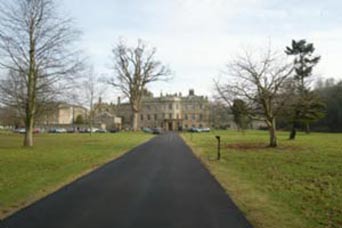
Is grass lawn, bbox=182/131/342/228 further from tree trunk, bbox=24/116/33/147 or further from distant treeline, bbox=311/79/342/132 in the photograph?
distant treeline, bbox=311/79/342/132

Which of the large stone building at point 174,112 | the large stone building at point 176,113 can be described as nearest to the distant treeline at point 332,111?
the large stone building at point 176,113

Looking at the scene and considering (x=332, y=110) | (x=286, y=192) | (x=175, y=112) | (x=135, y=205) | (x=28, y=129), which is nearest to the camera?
(x=135, y=205)

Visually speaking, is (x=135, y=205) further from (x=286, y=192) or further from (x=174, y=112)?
(x=174, y=112)

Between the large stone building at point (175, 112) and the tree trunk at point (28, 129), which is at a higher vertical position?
the large stone building at point (175, 112)

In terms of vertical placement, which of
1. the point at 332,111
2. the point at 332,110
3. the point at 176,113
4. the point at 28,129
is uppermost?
the point at 176,113

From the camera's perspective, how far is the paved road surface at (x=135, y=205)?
758cm

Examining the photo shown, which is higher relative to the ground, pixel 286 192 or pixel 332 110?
pixel 332 110

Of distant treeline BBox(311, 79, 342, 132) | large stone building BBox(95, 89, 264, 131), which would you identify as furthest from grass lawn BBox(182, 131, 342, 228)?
large stone building BBox(95, 89, 264, 131)

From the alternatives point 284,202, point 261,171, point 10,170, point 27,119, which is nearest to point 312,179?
point 261,171

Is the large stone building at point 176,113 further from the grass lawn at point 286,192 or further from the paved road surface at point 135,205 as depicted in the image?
the paved road surface at point 135,205

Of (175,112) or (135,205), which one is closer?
(135,205)

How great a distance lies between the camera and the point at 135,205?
9250 mm

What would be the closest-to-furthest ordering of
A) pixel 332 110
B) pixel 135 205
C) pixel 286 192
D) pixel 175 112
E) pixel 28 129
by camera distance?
pixel 135 205 < pixel 286 192 < pixel 28 129 < pixel 332 110 < pixel 175 112

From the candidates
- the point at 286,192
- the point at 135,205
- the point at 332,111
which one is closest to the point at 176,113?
the point at 332,111
